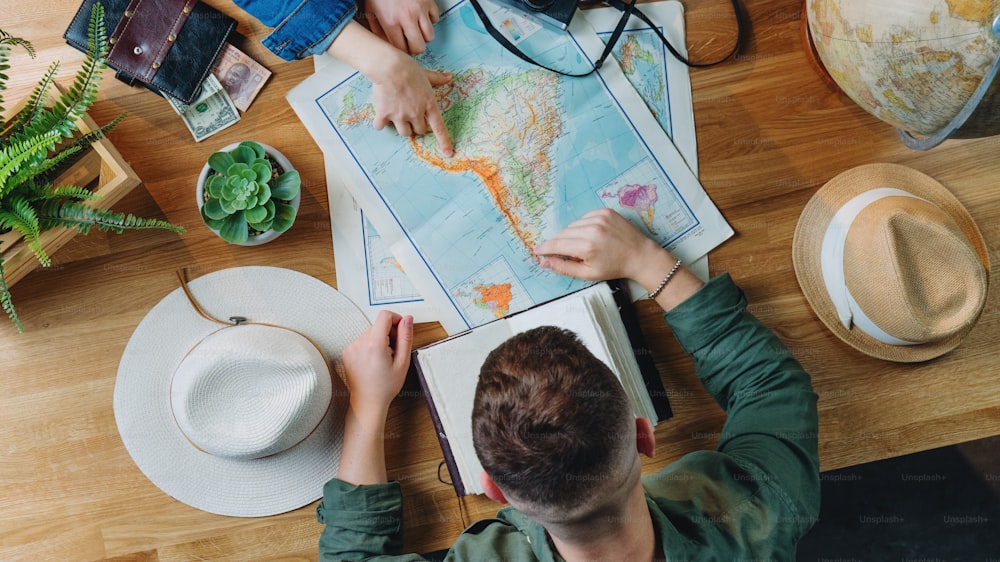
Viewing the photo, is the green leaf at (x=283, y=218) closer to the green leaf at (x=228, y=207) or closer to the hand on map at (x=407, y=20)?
the green leaf at (x=228, y=207)

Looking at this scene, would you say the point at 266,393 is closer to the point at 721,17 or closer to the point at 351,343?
the point at 351,343

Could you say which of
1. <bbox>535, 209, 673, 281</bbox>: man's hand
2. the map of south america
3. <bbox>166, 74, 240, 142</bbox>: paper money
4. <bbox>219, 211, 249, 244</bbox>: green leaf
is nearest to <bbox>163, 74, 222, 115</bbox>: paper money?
<bbox>166, 74, 240, 142</bbox>: paper money

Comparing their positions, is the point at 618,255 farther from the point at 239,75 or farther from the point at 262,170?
the point at 239,75

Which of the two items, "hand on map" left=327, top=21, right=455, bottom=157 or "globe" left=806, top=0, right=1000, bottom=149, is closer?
"globe" left=806, top=0, right=1000, bottom=149

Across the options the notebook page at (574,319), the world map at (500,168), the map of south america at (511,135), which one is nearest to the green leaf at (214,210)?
the world map at (500,168)

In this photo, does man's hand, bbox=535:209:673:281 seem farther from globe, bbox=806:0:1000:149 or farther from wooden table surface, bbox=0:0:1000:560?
globe, bbox=806:0:1000:149

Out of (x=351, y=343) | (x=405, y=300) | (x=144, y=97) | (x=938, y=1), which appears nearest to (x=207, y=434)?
(x=351, y=343)

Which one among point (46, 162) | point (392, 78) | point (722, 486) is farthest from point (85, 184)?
point (722, 486)
